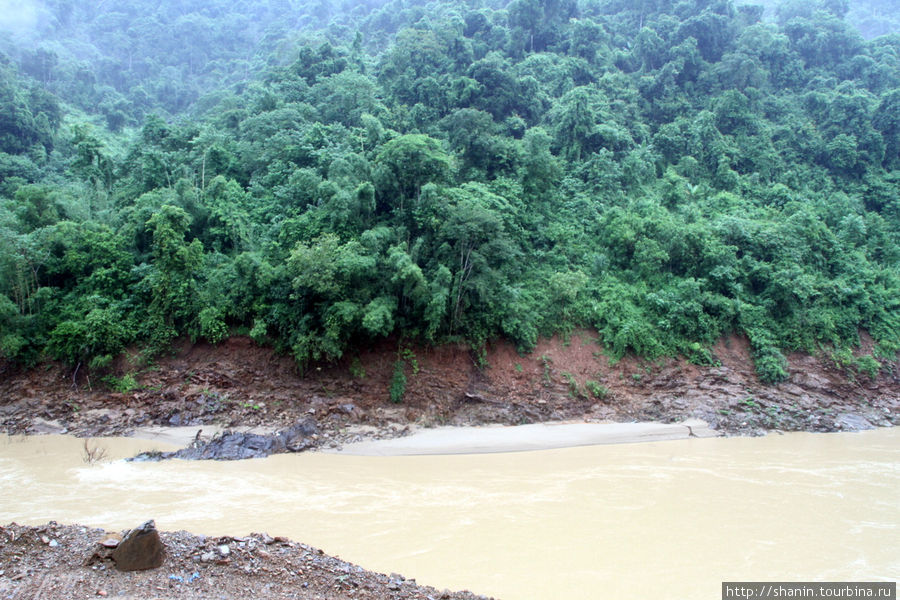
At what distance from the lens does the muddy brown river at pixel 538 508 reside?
7.35 metres

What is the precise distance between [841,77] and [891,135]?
6166 millimetres

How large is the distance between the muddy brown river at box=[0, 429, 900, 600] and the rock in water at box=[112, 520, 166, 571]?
2.53 meters

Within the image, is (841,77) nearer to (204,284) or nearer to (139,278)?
(204,284)

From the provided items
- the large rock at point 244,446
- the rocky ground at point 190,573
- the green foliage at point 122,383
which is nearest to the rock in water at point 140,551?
the rocky ground at point 190,573

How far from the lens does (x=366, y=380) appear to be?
1579 centimetres

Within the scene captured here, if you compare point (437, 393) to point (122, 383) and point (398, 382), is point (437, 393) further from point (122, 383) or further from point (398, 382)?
point (122, 383)

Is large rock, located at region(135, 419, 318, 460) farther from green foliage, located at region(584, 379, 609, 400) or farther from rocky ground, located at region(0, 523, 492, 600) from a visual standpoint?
green foliage, located at region(584, 379, 609, 400)

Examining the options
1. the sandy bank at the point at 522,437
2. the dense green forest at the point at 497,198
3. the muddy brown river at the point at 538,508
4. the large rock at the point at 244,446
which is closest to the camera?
the muddy brown river at the point at 538,508

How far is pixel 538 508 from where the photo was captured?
9594mm

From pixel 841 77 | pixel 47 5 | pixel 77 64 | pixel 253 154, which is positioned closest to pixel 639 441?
pixel 253 154

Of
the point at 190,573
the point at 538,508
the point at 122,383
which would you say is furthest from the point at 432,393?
the point at 190,573

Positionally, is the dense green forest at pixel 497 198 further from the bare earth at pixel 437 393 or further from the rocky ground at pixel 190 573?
the rocky ground at pixel 190 573

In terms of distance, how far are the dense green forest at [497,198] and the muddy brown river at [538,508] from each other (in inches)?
176

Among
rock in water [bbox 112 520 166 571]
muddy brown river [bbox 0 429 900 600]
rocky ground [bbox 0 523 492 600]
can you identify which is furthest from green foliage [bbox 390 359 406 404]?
rock in water [bbox 112 520 166 571]
